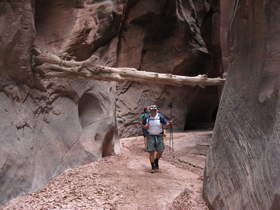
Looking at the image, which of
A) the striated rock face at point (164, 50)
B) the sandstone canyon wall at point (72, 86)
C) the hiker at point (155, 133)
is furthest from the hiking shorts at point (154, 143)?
the striated rock face at point (164, 50)

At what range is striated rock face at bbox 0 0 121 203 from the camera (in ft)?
15.4

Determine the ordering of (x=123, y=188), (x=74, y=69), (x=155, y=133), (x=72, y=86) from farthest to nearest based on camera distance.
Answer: (x=72, y=86)
(x=155, y=133)
(x=74, y=69)
(x=123, y=188)

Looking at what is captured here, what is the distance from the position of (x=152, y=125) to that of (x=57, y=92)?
2105 millimetres

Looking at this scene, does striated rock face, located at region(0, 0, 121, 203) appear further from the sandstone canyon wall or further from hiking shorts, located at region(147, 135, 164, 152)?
hiking shorts, located at region(147, 135, 164, 152)

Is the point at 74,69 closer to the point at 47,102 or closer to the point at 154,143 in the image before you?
the point at 47,102

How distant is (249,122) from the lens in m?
3.69

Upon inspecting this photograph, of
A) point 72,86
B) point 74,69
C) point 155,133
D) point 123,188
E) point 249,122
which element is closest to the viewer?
point 249,122

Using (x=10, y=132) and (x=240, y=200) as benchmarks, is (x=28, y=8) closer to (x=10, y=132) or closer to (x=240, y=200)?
(x=10, y=132)

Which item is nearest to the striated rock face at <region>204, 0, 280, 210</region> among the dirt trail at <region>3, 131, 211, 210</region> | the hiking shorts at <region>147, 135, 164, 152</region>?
the dirt trail at <region>3, 131, 211, 210</region>

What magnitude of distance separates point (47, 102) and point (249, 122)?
3.87m

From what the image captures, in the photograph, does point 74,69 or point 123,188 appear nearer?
point 123,188

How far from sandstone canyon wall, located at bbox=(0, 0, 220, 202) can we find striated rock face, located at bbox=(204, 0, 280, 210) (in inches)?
117

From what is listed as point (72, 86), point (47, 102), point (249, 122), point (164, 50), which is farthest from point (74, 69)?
point (164, 50)

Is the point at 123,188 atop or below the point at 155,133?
below
